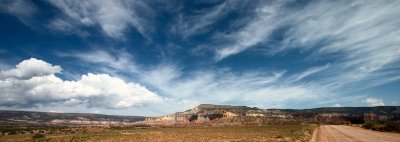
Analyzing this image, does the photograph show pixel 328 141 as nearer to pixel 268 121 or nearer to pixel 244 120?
pixel 268 121

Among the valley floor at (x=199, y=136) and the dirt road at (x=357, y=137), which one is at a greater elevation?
the dirt road at (x=357, y=137)


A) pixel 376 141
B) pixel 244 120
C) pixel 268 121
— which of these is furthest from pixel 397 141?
pixel 244 120

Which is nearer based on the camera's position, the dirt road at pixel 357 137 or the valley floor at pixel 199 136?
the dirt road at pixel 357 137

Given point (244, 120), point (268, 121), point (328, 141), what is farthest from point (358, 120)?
point (328, 141)

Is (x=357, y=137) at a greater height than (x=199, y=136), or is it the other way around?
(x=357, y=137)

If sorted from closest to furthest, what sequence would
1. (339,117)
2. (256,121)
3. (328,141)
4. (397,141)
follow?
(397,141) < (328,141) < (256,121) < (339,117)

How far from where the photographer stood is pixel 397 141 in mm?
34312

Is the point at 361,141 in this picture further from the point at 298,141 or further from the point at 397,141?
the point at 298,141

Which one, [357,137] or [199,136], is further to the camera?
[199,136]

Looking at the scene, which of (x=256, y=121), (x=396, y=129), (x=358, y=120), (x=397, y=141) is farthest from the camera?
(x=256, y=121)

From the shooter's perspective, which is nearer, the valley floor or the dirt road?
the dirt road

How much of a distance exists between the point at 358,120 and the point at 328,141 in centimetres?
14085

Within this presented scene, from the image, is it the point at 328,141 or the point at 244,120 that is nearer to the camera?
the point at 328,141

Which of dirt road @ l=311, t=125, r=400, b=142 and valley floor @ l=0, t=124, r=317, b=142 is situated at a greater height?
dirt road @ l=311, t=125, r=400, b=142
